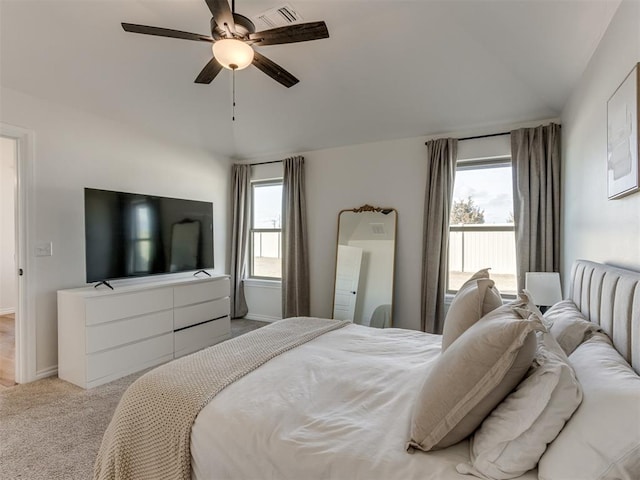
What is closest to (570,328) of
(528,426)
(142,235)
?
(528,426)

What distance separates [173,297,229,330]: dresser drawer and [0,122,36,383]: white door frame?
1.20 metres

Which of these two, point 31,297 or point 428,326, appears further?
point 428,326

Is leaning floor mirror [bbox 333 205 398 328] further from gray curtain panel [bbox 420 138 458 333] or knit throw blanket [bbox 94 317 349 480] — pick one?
knit throw blanket [bbox 94 317 349 480]

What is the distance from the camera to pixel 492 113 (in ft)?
11.1

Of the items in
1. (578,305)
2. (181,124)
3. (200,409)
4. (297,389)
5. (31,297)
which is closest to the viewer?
(200,409)

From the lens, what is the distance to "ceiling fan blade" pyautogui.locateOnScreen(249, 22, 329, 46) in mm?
1831

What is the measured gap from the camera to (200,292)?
3.88m

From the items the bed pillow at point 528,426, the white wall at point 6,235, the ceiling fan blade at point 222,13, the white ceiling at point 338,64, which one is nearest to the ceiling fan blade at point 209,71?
the ceiling fan blade at point 222,13

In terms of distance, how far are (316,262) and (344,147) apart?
1576mm

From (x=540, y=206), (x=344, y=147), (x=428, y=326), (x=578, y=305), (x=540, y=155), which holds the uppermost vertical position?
(x=344, y=147)

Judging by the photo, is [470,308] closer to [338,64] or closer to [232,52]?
[232,52]

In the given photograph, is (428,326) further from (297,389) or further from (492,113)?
(297,389)

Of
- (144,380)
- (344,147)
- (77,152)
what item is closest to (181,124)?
(77,152)

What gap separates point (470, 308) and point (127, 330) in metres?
3.01
